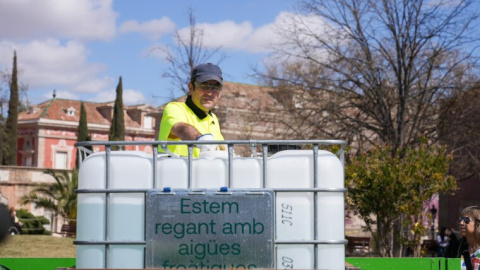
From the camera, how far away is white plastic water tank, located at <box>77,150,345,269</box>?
4.48m

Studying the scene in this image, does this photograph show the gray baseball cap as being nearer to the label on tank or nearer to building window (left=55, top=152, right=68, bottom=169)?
the label on tank

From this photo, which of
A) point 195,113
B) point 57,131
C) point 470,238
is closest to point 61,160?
point 57,131

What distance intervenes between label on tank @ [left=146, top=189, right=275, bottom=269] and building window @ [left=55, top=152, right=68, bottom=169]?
80202 millimetres

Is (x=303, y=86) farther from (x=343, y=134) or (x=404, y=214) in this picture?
(x=404, y=214)

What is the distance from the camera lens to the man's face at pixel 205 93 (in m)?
5.55

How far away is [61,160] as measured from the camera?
84062mm

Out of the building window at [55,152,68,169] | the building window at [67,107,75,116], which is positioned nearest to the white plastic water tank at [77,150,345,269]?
the building window at [55,152,68,169]

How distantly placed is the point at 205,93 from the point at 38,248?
1803 cm

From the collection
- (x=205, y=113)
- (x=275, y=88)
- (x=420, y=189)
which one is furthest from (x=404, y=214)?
(x=205, y=113)

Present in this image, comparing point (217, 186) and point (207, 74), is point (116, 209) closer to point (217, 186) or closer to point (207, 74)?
point (217, 186)

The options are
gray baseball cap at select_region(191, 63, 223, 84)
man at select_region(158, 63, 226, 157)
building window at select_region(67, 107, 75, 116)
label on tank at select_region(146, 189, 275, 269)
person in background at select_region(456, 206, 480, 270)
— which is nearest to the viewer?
label on tank at select_region(146, 189, 275, 269)

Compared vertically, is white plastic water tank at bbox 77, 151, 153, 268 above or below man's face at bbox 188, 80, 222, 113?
below

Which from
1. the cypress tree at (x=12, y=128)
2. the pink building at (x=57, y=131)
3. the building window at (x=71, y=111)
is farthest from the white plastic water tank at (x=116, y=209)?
the building window at (x=71, y=111)

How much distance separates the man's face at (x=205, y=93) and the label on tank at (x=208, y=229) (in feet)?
4.16
